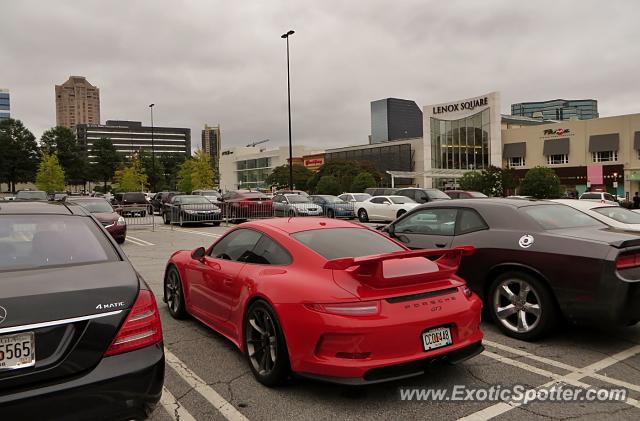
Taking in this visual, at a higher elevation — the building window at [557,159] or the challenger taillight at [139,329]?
the building window at [557,159]

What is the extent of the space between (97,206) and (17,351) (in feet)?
46.6

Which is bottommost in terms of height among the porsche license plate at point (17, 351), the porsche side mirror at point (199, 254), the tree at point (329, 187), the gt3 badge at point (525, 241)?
the porsche license plate at point (17, 351)

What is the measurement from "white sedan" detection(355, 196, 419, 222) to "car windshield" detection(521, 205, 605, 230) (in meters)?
16.8

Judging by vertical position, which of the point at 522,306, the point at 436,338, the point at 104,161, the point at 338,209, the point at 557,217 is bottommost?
the point at 522,306

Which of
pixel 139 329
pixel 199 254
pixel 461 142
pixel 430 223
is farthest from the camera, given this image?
pixel 461 142

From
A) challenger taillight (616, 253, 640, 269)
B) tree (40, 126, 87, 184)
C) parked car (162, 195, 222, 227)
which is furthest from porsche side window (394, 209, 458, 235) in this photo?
tree (40, 126, 87, 184)

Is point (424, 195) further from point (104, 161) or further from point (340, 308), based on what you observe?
point (104, 161)

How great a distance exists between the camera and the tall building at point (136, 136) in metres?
167

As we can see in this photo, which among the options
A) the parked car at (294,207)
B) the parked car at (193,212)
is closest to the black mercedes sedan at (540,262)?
the parked car at (193,212)

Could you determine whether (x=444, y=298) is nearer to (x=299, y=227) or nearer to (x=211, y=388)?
(x=299, y=227)

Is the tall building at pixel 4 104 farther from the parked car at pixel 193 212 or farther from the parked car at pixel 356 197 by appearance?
the parked car at pixel 193 212

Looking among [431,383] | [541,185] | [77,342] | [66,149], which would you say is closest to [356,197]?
[541,185]

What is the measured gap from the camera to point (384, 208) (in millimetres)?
23766

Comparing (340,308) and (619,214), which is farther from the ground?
(619,214)
